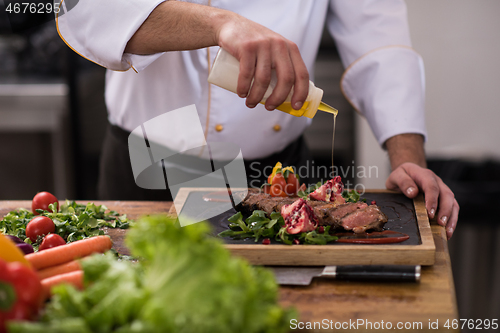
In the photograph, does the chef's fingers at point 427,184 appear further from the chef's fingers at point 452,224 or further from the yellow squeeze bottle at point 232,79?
the yellow squeeze bottle at point 232,79

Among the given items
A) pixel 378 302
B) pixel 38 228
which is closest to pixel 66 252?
pixel 38 228

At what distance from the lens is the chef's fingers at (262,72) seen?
3.97 ft

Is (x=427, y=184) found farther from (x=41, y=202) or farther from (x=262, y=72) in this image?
(x=41, y=202)

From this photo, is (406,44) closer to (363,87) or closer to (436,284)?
(363,87)

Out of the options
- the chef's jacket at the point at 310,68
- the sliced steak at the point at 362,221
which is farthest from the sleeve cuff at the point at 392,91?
the sliced steak at the point at 362,221

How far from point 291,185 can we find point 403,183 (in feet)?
1.29

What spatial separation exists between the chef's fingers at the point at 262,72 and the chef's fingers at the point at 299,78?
0.25ft

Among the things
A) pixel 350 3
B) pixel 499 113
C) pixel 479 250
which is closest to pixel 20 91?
pixel 350 3

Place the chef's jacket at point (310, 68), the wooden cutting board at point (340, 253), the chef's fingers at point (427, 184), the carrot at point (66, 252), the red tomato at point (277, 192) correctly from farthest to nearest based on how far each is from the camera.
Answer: the chef's jacket at point (310, 68)
the red tomato at point (277, 192)
the chef's fingers at point (427, 184)
the wooden cutting board at point (340, 253)
the carrot at point (66, 252)

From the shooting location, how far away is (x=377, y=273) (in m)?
1.07

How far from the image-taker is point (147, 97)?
6.35 ft

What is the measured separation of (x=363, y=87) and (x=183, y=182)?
2.92 ft

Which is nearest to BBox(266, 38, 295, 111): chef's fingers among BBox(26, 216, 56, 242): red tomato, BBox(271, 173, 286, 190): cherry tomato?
BBox(271, 173, 286, 190): cherry tomato

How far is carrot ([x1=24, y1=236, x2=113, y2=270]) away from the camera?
1042mm
